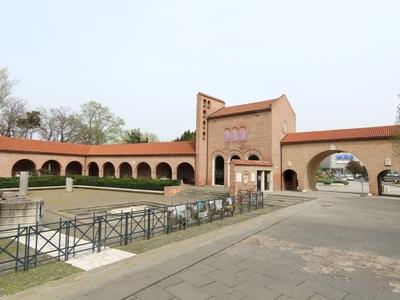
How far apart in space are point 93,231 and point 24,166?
3171cm

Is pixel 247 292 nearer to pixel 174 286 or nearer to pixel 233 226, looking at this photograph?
pixel 174 286

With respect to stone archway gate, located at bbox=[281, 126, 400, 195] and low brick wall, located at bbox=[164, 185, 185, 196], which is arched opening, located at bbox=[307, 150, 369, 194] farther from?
low brick wall, located at bbox=[164, 185, 185, 196]

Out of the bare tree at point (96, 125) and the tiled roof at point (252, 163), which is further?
the bare tree at point (96, 125)

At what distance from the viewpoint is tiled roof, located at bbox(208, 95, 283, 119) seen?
2684 cm

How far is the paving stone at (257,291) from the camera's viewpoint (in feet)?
17.0

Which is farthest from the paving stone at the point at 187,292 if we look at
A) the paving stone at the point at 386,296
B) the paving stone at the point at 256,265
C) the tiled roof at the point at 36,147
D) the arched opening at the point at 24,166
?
the arched opening at the point at 24,166

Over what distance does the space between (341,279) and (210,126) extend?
24994 millimetres

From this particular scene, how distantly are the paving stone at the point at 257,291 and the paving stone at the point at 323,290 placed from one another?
78 centimetres

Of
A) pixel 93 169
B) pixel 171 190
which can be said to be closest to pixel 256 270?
pixel 171 190

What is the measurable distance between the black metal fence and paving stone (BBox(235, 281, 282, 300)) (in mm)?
4378

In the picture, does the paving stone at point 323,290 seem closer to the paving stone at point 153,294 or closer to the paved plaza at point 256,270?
the paved plaza at point 256,270

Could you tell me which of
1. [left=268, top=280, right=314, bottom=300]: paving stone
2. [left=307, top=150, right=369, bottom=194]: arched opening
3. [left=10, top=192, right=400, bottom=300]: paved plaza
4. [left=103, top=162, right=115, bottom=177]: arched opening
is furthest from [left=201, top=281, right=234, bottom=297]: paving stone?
[left=103, top=162, right=115, bottom=177]: arched opening

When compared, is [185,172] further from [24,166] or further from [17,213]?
[17,213]

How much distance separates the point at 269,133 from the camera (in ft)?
84.4
